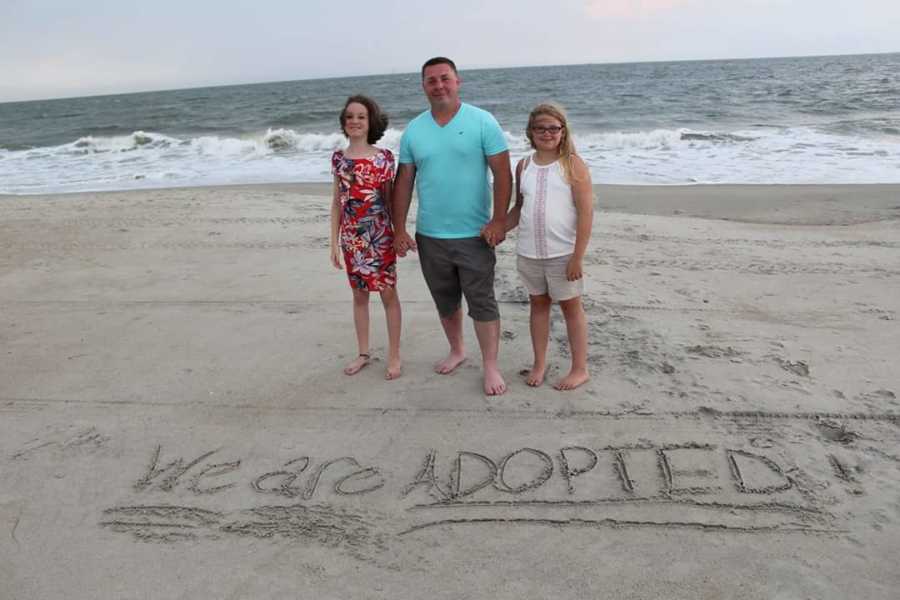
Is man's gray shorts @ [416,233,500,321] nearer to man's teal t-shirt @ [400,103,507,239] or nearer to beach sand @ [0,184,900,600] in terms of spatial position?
man's teal t-shirt @ [400,103,507,239]

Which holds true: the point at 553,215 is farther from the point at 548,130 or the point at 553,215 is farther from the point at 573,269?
the point at 548,130

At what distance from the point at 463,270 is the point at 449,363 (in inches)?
27.1

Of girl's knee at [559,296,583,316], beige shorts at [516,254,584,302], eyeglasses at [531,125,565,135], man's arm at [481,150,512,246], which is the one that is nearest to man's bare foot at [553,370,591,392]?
girl's knee at [559,296,583,316]

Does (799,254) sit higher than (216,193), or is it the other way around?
(216,193)

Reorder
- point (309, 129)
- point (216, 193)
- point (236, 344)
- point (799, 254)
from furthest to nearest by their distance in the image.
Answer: point (309, 129), point (216, 193), point (799, 254), point (236, 344)

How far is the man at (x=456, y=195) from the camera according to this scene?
2982mm

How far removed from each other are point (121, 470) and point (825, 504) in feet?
10.1

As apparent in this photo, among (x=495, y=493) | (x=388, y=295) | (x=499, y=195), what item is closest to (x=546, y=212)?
(x=499, y=195)

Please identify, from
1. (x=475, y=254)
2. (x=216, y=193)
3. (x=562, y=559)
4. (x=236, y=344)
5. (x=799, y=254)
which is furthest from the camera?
(x=216, y=193)

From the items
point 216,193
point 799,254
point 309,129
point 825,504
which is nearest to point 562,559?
point 825,504

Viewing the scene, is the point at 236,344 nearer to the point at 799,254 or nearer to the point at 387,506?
the point at 387,506

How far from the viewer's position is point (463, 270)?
325 centimetres

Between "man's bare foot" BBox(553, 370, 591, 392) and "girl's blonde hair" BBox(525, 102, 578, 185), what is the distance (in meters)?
1.08

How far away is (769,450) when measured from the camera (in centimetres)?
281
